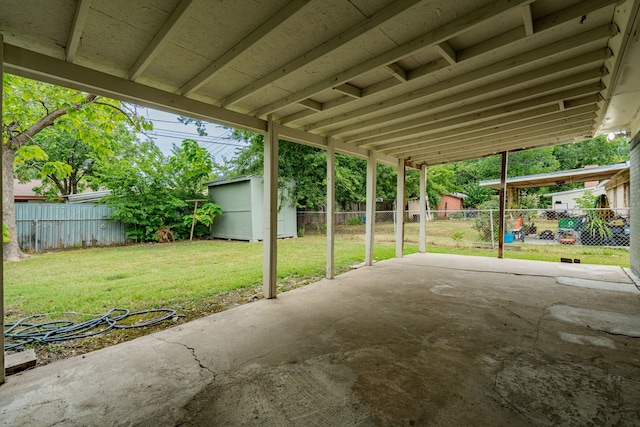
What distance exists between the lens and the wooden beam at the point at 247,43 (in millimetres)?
1829

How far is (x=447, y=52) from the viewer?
2.37m

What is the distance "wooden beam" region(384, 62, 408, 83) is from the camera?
8.74 feet

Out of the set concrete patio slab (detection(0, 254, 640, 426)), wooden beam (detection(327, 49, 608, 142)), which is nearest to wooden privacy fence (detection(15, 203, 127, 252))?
concrete patio slab (detection(0, 254, 640, 426))

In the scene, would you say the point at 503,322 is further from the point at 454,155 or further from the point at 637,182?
the point at 454,155

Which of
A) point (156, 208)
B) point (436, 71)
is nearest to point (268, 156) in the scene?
point (436, 71)

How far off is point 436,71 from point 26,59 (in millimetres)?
3469

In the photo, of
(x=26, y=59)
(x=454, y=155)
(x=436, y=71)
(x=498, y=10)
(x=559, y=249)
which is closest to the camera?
(x=498, y=10)

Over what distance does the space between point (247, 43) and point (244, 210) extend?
9.08 meters

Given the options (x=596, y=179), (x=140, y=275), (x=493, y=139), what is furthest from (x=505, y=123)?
(x=596, y=179)

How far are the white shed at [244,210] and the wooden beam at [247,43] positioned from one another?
761 centimetres

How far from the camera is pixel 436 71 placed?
2.71 metres

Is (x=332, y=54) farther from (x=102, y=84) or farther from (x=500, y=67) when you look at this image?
(x=102, y=84)

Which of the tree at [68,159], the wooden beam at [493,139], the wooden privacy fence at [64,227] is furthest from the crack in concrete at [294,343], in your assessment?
the tree at [68,159]

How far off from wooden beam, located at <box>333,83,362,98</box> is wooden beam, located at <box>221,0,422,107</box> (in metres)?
0.43
